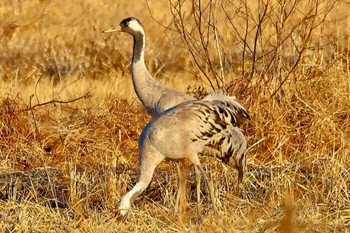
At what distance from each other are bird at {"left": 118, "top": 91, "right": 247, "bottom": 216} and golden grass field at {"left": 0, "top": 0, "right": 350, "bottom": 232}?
0.17 metres

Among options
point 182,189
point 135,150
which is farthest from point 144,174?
point 135,150

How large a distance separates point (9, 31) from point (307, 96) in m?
6.72

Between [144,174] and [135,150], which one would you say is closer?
[144,174]

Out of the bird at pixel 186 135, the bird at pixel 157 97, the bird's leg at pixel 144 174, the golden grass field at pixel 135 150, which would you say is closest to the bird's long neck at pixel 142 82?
the bird at pixel 157 97

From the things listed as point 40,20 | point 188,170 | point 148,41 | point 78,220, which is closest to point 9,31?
point 40,20

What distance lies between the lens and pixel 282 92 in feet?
31.0

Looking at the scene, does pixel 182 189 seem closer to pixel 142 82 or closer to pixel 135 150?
→ pixel 142 82

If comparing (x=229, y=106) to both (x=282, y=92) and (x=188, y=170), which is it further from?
(x=282, y=92)

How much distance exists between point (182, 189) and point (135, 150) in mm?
2132

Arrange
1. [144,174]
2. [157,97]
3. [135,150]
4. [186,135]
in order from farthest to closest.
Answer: [135,150]
[157,97]
[186,135]
[144,174]

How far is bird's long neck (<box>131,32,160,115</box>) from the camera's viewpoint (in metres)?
7.72

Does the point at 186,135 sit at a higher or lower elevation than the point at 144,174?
higher

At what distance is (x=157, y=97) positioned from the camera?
303 inches

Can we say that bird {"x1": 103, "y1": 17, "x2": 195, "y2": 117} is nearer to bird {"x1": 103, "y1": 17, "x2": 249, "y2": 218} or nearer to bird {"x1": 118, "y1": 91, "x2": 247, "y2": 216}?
bird {"x1": 103, "y1": 17, "x2": 249, "y2": 218}
